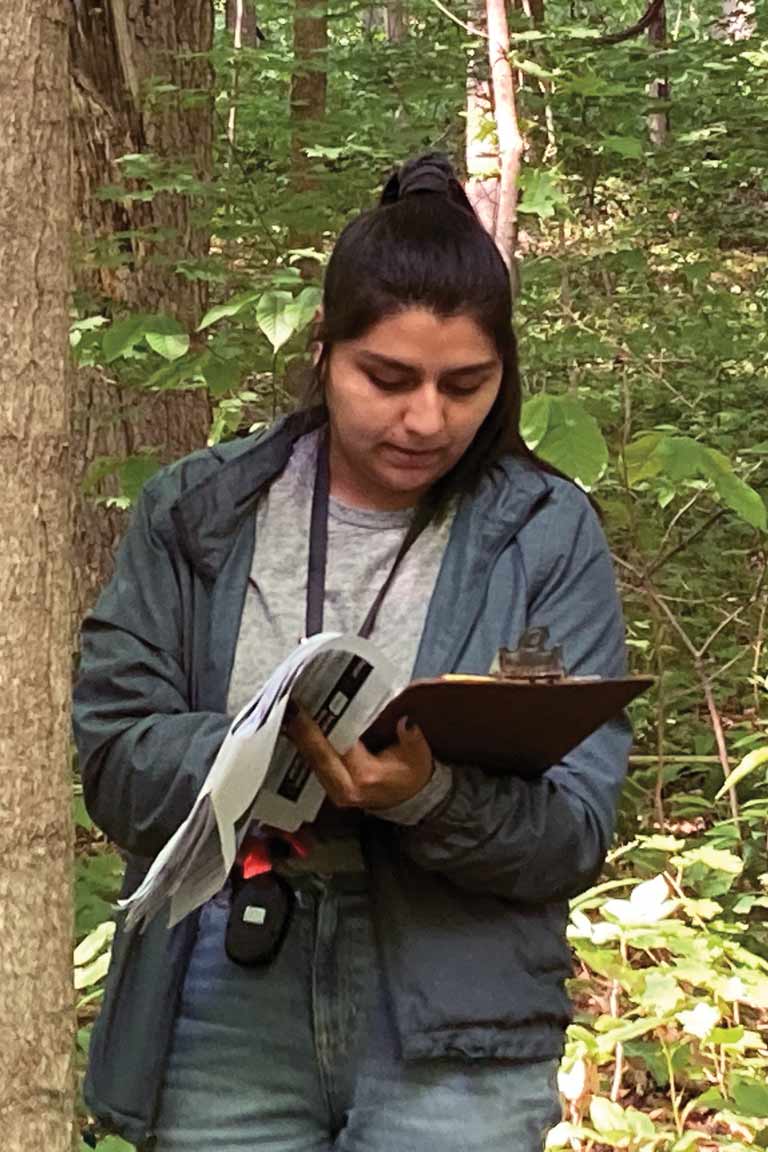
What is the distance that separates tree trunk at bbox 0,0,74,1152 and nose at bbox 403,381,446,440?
1.38ft

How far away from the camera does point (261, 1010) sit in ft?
5.20

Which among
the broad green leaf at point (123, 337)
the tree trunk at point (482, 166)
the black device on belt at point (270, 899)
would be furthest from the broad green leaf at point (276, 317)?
the black device on belt at point (270, 899)

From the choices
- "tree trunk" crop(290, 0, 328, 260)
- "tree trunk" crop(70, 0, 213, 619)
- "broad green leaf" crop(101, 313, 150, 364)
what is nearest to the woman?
"broad green leaf" crop(101, 313, 150, 364)

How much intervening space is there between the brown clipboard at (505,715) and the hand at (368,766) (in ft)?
0.05

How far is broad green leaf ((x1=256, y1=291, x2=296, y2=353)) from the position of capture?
2.89m

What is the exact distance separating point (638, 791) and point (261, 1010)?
298 cm

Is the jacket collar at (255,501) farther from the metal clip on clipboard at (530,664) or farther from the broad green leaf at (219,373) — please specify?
the broad green leaf at (219,373)

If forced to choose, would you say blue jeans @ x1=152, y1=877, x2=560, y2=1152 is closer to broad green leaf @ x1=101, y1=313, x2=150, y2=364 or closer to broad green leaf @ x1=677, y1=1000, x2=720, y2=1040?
broad green leaf @ x1=677, y1=1000, x2=720, y2=1040

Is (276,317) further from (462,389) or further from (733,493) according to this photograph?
(462,389)

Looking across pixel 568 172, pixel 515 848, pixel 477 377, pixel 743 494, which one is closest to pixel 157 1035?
pixel 515 848

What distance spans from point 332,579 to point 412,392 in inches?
9.4

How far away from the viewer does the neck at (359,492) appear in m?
1.70

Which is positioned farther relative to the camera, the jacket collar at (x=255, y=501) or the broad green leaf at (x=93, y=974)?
the broad green leaf at (x=93, y=974)

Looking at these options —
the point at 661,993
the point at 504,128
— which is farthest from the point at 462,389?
the point at 504,128
